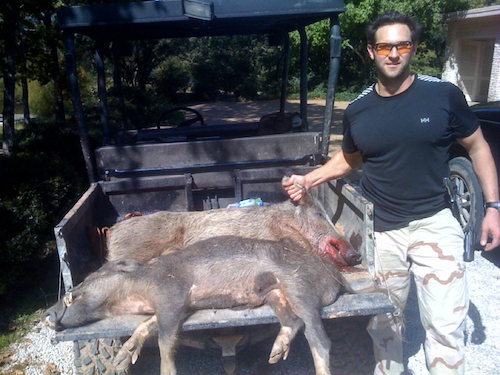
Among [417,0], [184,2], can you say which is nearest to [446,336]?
[184,2]

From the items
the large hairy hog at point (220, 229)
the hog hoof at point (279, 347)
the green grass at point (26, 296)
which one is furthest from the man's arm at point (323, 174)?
the green grass at point (26, 296)

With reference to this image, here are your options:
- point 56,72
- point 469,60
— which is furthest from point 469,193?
point 469,60

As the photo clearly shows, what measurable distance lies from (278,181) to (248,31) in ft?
7.47

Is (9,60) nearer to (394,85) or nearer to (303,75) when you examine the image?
(303,75)

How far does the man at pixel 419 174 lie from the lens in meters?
2.97

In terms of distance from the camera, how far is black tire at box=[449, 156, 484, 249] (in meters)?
5.18

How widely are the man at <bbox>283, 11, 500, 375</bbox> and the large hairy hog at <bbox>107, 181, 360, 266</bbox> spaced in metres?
0.58

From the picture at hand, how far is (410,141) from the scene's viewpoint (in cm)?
301

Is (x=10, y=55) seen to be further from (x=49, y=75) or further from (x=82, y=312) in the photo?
(x=82, y=312)

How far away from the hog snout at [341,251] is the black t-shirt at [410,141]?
264 mm

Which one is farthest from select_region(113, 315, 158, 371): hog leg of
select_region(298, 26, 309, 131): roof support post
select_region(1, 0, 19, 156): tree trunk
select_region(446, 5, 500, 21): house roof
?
select_region(446, 5, 500, 21): house roof

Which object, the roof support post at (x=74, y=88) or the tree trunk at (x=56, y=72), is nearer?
the roof support post at (x=74, y=88)

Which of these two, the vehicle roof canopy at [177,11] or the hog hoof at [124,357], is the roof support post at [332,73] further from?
the hog hoof at [124,357]

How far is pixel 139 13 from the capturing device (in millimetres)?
3916
